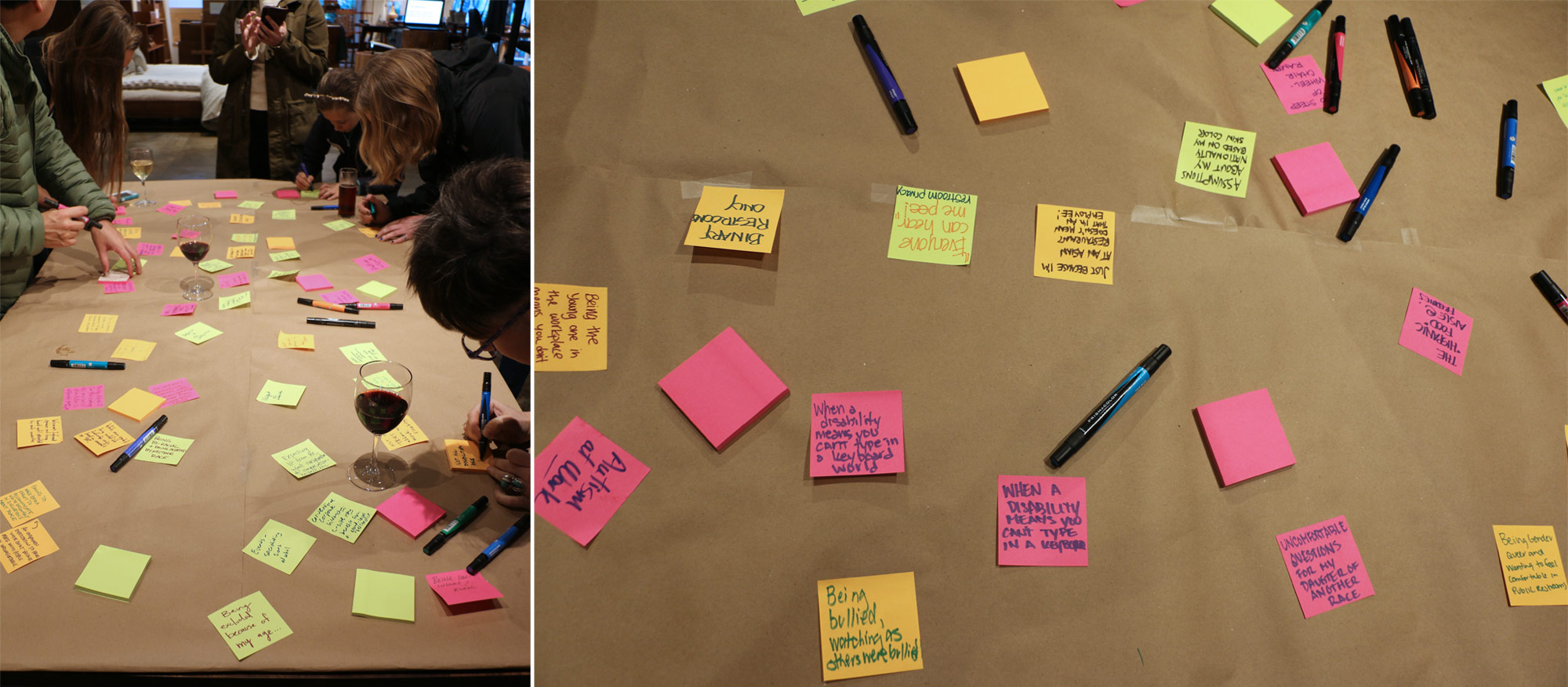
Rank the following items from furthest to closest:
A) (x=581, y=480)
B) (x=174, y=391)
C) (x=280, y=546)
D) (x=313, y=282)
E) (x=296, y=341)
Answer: (x=313, y=282), (x=296, y=341), (x=174, y=391), (x=280, y=546), (x=581, y=480)

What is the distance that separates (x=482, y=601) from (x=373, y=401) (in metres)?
0.33

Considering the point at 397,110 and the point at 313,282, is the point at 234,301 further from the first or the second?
the point at 397,110

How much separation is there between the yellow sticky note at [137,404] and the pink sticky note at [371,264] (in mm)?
604

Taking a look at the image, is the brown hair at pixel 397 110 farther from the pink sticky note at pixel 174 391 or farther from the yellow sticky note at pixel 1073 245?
the yellow sticky note at pixel 1073 245

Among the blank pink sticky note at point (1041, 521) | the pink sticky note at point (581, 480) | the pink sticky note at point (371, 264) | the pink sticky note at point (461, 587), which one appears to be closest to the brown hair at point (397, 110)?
the pink sticky note at point (371, 264)

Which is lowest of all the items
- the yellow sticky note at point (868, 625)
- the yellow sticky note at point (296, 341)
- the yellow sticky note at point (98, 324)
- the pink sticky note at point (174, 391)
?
the yellow sticky note at point (98, 324)

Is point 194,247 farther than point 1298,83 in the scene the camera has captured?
Yes

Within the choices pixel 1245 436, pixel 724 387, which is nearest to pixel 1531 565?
pixel 1245 436

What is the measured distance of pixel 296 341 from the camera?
1403 mm

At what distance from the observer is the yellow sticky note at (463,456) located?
1.12 metres

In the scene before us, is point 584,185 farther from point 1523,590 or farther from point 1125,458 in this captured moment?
point 1523,590

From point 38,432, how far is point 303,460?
383 mm

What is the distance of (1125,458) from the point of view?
0.82 metres

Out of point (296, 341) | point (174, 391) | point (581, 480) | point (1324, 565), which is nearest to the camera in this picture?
point (581, 480)
